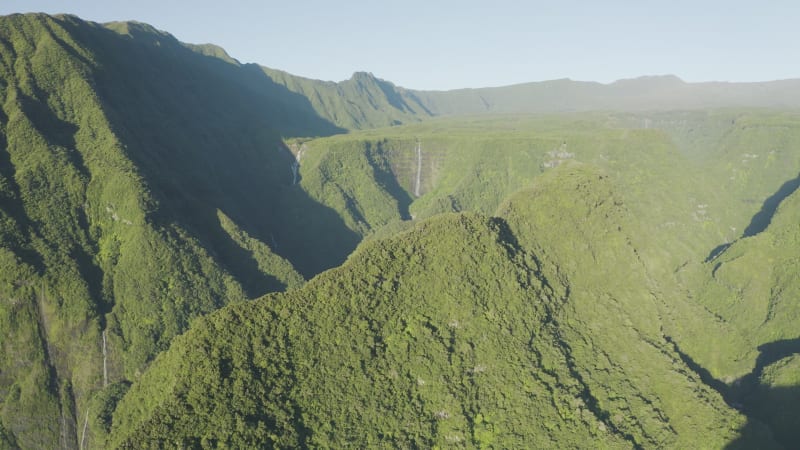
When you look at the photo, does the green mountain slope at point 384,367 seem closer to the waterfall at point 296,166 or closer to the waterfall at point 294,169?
the waterfall at point 294,169

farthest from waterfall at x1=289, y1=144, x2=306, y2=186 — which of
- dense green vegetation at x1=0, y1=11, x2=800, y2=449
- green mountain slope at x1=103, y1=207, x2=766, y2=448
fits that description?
green mountain slope at x1=103, y1=207, x2=766, y2=448

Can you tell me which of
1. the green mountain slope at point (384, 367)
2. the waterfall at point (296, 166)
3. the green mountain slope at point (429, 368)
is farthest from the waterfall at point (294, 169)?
the green mountain slope at point (384, 367)

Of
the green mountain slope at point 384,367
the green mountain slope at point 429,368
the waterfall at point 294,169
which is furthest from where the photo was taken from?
the waterfall at point 294,169

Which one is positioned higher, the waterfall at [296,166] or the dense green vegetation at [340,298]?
the waterfall at [296,166]

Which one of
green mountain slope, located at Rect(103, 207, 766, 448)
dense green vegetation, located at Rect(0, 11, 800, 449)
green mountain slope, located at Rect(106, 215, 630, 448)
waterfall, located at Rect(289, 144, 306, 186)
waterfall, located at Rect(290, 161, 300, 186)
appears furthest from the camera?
waterfall, located at Rect(289, 144, 306, 186)

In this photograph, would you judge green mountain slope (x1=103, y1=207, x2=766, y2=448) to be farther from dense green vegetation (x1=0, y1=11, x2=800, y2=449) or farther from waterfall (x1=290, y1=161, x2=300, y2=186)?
waterfall (x1=290, y1=161, x2=300, y2=186)

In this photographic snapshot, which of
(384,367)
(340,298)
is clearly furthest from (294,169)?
(384,367)

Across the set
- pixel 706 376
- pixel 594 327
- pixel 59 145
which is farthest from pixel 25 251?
pixel 706 376

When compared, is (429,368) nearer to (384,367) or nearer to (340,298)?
(384,367)
